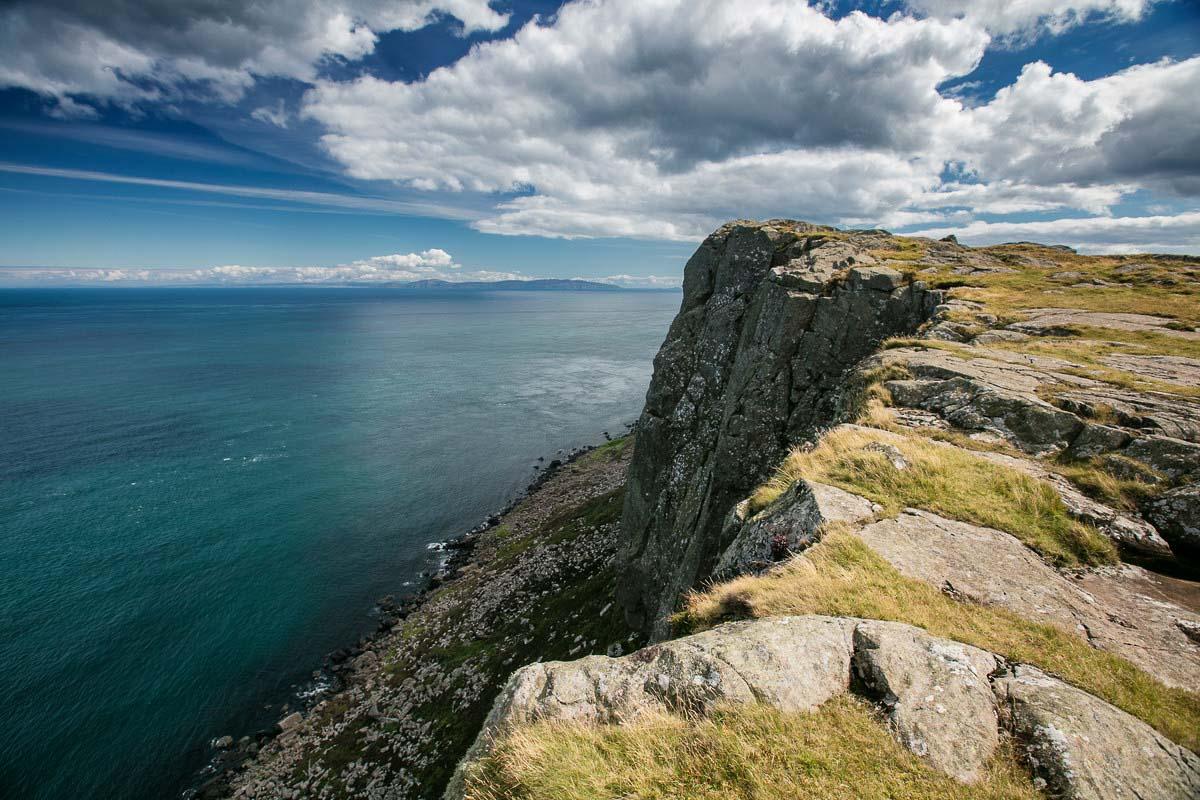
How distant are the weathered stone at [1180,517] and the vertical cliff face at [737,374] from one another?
1249 cm

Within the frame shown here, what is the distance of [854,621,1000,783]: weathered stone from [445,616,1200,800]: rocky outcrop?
1 cm

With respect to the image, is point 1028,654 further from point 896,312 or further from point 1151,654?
point 896,312

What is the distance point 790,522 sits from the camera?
11.6 metres

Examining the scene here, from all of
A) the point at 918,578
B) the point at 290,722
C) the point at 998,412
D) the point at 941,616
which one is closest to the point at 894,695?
the point at 941,616

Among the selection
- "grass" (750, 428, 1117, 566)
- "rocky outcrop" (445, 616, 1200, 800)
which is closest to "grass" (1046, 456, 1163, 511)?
"grass" (750, 428, 1117, 566)

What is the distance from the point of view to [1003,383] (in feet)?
54.5

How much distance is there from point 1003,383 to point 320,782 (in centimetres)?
4466

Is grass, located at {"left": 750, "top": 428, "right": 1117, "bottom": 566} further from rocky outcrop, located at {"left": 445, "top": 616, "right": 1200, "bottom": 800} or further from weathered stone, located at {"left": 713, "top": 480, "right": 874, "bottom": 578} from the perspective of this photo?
rocky outcrop, located at {"left": 445, "top": 616, "right": 1200, "bottom": 800}

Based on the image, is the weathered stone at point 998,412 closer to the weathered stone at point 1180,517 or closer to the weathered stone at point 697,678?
the weathered stone at point 1180,517

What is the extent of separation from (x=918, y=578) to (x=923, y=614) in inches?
44.4

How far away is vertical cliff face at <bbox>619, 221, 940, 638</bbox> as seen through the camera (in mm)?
26375

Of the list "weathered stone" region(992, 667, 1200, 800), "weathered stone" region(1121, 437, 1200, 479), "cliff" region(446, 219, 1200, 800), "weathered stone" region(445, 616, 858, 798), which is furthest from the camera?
"weathered stone" region(1121, 437, 1200, 479)

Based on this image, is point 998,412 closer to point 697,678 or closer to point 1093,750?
point 1093,750

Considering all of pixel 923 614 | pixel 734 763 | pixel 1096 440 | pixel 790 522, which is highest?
pixel 1096 440
